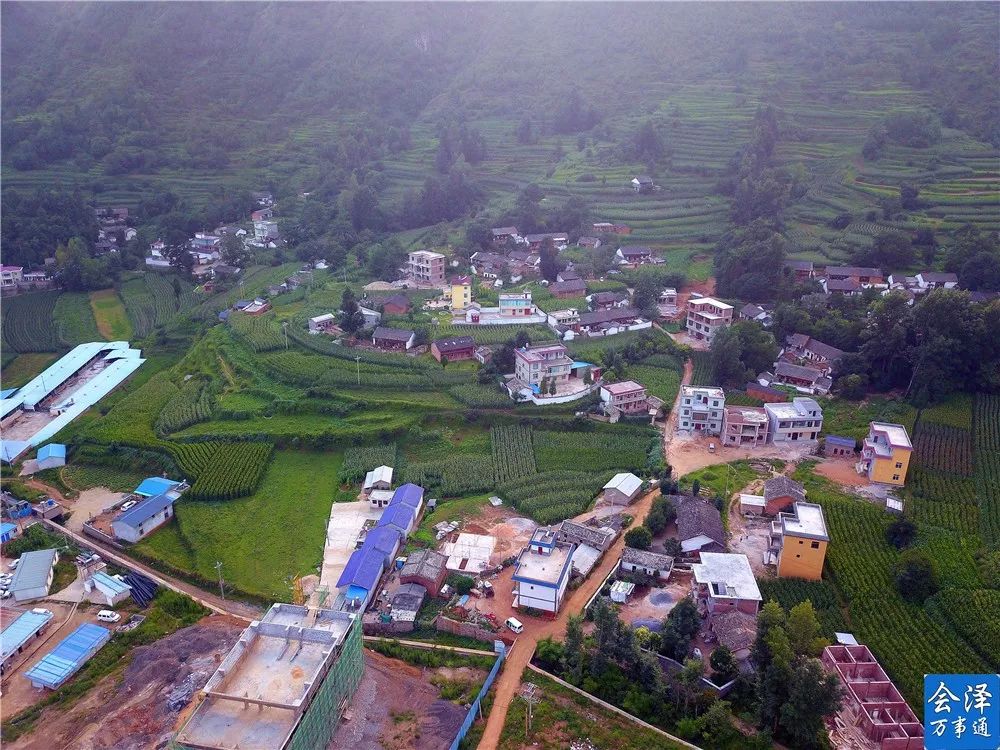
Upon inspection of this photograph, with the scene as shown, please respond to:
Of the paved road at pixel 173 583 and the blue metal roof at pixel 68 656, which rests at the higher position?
the blue metal roof at pixel 68 656

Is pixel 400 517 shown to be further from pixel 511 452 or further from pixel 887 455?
pixel 887 455

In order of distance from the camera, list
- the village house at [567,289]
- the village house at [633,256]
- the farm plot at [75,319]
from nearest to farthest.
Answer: the village house at [567,289]
the farm plot at [75,319]
the village house at [633,256]

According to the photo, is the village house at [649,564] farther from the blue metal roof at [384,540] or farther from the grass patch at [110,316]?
the grass patch at [110,316]

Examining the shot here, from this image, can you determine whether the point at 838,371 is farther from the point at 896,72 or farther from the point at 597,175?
the point at 896,72

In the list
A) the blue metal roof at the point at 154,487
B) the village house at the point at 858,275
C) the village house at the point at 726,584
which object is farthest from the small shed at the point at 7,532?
the village house at the point at 858,275

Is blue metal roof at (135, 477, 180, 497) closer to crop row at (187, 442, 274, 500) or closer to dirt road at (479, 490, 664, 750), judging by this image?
crop row at (187, 442, 274, 500)

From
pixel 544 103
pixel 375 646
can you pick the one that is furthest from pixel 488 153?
pixel 375 646
